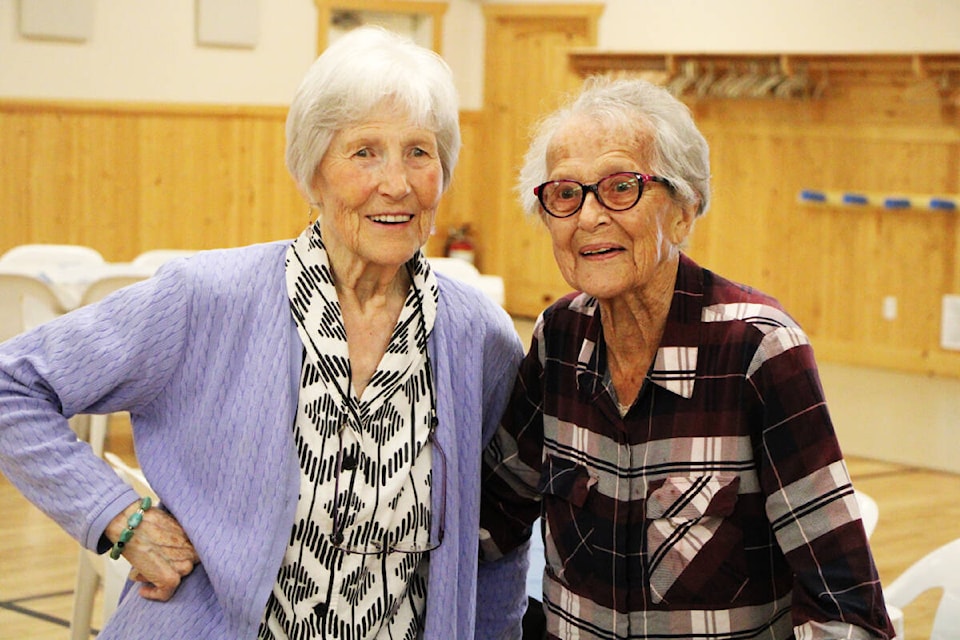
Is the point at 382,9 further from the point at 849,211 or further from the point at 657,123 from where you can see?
the point at 657,123

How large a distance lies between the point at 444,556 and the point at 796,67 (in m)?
8.52

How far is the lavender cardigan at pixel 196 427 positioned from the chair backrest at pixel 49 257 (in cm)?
507

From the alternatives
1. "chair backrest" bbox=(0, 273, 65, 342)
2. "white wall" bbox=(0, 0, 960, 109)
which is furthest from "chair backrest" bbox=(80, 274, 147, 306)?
"white wall" bbox=(0, 0, 960, 109)

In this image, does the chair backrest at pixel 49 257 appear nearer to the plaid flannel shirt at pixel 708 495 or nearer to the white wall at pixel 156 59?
the white wall at pixel 156 59

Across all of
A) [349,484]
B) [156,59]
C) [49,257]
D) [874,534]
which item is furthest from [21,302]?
[156,59]

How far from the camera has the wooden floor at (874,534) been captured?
4633 millimetres

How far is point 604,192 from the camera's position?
6.21 feet

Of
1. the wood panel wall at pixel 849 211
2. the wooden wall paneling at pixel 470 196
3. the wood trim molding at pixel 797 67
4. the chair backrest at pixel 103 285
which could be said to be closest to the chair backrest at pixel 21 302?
the chair backrest at pixel 103 285

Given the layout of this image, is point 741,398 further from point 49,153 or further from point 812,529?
point 49,153

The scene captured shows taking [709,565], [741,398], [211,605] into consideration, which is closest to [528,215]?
[741,398]

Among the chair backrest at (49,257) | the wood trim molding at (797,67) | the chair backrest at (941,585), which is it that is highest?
the wood trim molding at (797,67)

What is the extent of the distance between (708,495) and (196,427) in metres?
0.77

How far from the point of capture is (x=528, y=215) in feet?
6.77

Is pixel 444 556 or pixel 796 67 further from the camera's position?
pixel 796 67
